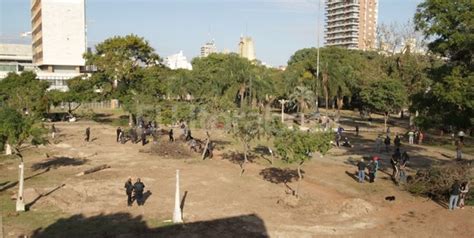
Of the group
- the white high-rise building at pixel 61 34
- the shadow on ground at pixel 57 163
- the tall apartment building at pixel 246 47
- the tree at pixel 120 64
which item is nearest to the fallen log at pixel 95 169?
the shadow on ground at pixel 57 163

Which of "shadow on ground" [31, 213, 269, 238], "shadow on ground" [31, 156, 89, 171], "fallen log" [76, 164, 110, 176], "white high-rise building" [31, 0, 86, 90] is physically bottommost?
"shadow on ground" [31, 213, 269, 238]

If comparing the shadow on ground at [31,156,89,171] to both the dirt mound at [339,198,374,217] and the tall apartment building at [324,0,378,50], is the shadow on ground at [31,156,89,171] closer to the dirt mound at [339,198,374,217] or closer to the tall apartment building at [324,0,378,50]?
the dirt mound at [339,198,374,217]

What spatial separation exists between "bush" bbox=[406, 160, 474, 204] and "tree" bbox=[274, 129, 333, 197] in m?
4.65

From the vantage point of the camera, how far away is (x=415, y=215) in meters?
17.9

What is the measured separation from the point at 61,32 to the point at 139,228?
274 ft

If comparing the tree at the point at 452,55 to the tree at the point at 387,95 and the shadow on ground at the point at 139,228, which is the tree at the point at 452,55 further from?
the tree at the point at 387,95

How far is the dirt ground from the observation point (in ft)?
51.9

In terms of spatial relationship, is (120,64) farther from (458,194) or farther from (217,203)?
(458,194)

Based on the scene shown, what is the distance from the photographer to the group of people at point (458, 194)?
18.4m

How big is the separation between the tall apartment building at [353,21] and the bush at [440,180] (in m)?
129

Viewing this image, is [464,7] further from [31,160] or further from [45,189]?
[31,160]

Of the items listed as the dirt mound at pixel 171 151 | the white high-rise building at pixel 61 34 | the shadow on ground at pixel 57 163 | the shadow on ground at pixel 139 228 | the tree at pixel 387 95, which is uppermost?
the white high-rise building at pixel 61 34

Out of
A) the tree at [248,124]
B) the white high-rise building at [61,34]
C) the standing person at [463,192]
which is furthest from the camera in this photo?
the white high-rise building at [61,34]

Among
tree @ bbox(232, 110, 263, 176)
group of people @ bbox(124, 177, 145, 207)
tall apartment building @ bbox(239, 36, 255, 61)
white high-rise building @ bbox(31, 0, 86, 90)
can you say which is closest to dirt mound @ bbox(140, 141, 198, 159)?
tree @ bbox(232, 110, 263, 176)
